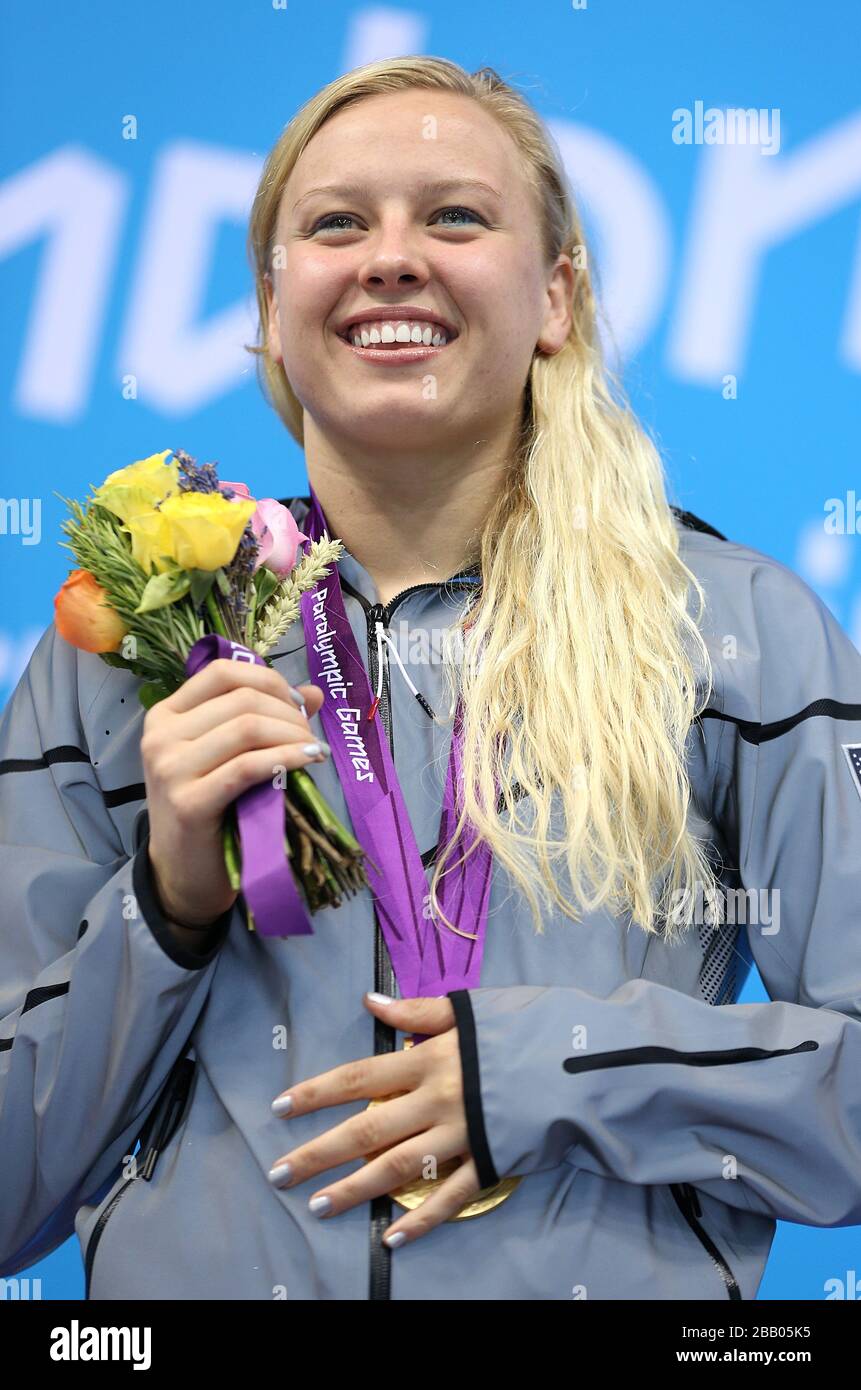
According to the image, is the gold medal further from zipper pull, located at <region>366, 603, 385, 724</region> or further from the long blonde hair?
zipper pull, located at <region>366, 603, 385, 724</region>

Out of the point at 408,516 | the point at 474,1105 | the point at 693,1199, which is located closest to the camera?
the point at 474,1105

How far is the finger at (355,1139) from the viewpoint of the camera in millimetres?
1457

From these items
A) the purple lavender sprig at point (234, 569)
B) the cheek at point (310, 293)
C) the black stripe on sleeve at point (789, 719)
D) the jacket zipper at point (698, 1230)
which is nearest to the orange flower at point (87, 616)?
the purple lavender sprig at point (234, 569)

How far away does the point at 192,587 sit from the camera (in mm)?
1484

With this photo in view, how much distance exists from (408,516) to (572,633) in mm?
276

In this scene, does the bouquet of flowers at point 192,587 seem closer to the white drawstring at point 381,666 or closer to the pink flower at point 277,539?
the pink flower at point 277,539

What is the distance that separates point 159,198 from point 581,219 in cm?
91

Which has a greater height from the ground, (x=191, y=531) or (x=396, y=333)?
(x=396, y=333)

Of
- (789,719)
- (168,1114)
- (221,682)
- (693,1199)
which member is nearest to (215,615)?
(221,682)

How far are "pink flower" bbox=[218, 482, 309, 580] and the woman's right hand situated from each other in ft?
0.68

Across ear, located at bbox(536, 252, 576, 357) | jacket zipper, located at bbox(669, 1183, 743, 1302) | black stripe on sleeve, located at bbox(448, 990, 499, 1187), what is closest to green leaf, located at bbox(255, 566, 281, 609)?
black stripe on sleeve, located at bbox(448, 990, 499, 1187)

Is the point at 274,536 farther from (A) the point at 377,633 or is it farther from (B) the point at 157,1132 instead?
(B) the point at 157,1132

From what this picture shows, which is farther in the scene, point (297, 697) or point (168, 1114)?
point (168, 1114)

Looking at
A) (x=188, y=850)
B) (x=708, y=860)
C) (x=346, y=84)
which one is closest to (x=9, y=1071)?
(x=188, y=850)
